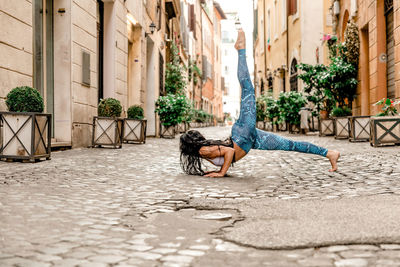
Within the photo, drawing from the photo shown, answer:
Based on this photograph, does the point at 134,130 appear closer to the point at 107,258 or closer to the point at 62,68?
the point at 62,68

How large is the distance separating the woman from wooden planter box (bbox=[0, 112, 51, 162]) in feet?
7.34

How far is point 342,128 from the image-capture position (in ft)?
41.4

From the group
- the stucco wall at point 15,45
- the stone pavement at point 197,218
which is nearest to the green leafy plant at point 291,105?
the stucco wall at point 15,45

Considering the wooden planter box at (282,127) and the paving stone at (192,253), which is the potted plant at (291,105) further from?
the paving stone at (192,253)

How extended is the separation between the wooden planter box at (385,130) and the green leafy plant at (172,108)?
Result: 7.62 metres

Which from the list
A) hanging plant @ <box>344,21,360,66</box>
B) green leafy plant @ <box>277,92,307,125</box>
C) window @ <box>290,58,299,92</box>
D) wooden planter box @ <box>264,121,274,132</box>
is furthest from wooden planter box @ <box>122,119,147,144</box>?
wooden planter box @ <box>264,121,274,132</box>

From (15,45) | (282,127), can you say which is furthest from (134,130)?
(282,127)

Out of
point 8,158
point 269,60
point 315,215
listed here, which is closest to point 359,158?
point 315,215

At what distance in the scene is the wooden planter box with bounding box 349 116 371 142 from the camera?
1104cm

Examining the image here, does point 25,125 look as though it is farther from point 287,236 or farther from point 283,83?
point 283,83

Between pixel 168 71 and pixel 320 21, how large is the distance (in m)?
6.76

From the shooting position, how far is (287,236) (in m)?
2.61

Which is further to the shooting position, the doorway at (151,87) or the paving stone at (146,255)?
the doorway at (151,87)

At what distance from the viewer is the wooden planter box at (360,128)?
11.0 meters
